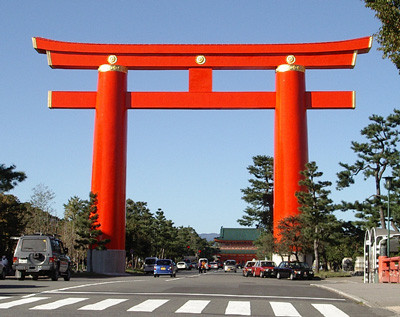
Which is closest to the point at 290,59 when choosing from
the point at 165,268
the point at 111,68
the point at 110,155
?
the point at 111,68

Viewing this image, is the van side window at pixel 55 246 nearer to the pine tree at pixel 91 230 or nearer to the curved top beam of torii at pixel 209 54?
the pine tree at pixel 91 230

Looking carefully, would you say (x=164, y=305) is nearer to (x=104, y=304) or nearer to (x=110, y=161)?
(x=104, y=304)

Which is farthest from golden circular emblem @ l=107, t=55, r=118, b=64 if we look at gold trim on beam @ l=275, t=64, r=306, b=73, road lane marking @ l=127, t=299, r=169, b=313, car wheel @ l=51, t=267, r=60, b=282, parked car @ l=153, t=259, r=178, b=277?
road lane marking @ l=127, t=299, r=169, b=313

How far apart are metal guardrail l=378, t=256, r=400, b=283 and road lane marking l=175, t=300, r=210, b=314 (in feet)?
49.2

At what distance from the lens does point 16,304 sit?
15070 millimetres

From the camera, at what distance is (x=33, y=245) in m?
29.2

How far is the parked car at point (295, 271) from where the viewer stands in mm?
44438

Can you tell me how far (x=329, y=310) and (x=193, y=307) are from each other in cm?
326

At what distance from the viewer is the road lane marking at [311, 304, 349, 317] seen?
1434 centimetres

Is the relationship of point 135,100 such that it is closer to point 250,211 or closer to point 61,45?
point 61,45

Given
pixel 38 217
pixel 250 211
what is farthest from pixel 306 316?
pixel 250 211

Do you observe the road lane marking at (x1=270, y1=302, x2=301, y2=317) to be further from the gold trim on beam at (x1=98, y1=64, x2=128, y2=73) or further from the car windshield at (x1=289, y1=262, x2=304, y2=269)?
the gold trim on beam at (x1=98, y1=64, x2=128, y2=73)

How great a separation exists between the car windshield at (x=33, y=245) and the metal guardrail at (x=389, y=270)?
15.9 meters

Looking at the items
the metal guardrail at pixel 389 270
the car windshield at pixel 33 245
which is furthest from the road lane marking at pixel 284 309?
the car windshield at pixel 33 245
